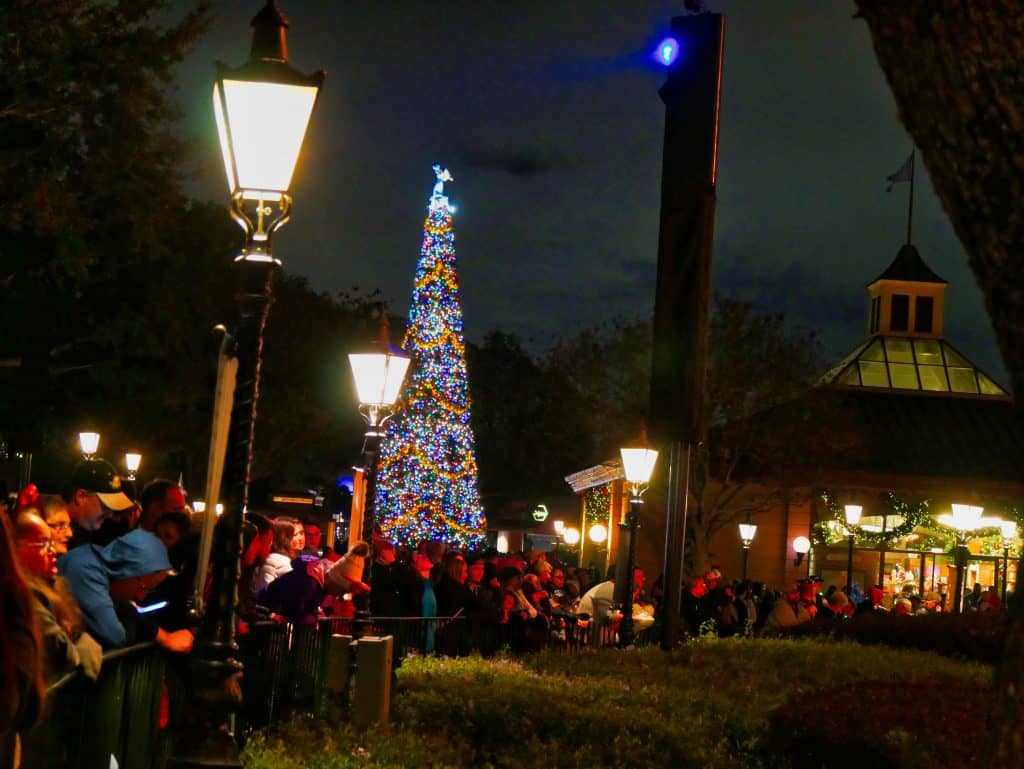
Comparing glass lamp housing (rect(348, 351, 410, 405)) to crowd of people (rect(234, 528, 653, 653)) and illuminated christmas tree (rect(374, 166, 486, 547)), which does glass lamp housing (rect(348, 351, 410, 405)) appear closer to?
crowd of people (rect(234, 528, 653, 653))

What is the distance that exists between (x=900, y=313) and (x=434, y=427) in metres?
24.9

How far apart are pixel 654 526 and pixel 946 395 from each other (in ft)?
62.5

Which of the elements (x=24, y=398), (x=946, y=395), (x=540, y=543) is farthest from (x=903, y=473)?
(x=24, y=398)

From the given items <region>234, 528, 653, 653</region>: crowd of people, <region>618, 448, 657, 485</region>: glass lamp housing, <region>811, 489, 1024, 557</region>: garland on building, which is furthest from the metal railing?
<region>811, 489, 1024, 557</region>: garland on building

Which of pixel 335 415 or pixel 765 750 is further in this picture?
pixel 335 415

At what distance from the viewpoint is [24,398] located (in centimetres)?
→ 3669

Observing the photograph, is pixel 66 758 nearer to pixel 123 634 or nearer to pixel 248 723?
pixel 123 634

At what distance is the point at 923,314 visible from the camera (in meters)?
62.7

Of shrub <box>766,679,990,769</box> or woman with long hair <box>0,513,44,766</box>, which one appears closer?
woman with long hair <box>0,513,44,766</box>

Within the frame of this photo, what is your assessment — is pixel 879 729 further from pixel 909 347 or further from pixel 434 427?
pixel 909 347

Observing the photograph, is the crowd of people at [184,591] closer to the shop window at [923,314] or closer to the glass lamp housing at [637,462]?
the glass lamp housing at [637,462]

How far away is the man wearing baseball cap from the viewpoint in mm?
8602

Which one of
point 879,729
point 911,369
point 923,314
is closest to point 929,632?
point 879,729

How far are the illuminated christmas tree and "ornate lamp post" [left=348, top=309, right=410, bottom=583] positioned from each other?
3584 centimetres
